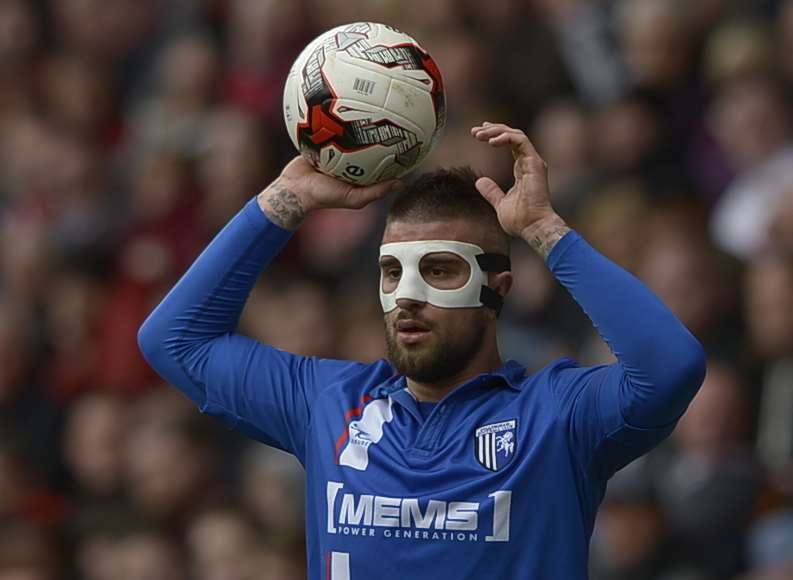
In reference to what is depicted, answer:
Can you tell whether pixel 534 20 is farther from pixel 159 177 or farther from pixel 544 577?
pixel 544 577

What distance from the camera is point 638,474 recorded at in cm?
746

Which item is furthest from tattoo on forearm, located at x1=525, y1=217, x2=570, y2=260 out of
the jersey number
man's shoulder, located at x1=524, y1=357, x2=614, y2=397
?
the jersey number

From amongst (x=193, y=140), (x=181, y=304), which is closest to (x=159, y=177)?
(x=193, y=140)

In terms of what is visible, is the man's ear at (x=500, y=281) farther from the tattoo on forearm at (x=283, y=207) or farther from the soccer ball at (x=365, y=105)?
the tattoo on forearm at (x=283, y=207)

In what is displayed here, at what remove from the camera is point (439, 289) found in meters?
4.79

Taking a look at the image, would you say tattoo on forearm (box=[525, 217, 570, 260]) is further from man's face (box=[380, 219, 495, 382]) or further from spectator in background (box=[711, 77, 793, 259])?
spectator in background (box=[711, 77, 793, 259])

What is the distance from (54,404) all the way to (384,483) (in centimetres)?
544

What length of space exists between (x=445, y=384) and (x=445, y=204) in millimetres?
521

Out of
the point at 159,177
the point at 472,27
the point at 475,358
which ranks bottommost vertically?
the point at 159,177

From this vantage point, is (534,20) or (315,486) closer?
(315,486)

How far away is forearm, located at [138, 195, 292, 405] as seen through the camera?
16.7 ft

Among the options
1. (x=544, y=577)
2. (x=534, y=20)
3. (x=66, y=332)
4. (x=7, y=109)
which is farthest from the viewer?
(x=7, y=109)

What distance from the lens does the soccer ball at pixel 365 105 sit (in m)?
4.87

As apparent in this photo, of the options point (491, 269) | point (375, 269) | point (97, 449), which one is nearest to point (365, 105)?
point (491, 269)
